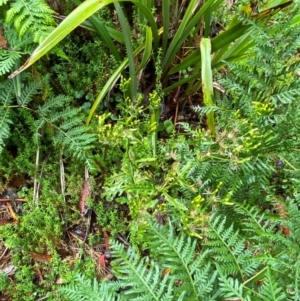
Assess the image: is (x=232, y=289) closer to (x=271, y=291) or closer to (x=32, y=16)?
(x=271, y=291)

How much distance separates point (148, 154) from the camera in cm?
149

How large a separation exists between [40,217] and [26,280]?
0.83ft

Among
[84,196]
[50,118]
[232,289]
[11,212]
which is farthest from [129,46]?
[232,289]

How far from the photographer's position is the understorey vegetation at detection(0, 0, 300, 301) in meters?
1.33

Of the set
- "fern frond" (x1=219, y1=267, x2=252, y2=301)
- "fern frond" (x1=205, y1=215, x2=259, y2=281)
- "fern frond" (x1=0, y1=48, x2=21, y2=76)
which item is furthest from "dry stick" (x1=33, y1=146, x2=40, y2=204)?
"fern frond" (x1=219, y1=267, x2=252, y2=301)

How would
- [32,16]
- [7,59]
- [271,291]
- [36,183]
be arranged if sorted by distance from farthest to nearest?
[36,183], [7,59], [32,16], [271,291]

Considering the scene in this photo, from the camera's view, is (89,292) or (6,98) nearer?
(89,292)

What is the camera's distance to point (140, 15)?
70.3 inches

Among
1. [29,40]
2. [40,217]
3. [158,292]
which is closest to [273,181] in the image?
[158,292]

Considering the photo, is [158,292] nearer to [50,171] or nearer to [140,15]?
[50,171]

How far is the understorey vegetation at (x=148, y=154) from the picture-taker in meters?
1.33

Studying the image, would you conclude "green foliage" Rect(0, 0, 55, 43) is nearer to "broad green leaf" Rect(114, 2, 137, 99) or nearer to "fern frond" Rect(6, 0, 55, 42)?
"fern frond" Rect(6, 0, 55, 42)

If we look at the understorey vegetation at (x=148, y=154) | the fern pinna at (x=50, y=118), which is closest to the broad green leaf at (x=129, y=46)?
the understorey vegetation at (x=148, y=154)

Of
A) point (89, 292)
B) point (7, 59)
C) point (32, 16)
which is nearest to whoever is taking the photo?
point (89, 292)
